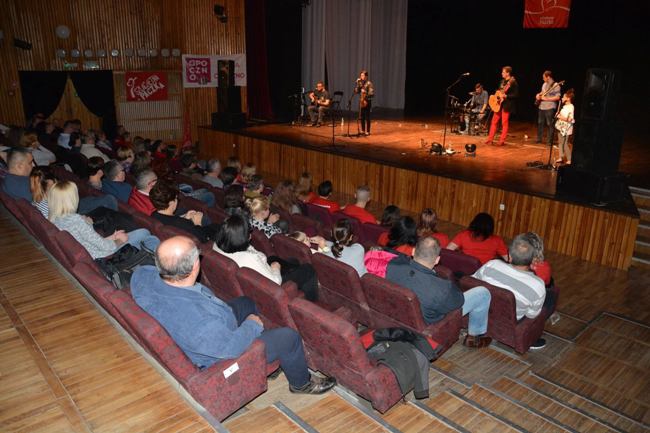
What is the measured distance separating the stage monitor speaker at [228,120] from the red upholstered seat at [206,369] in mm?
10714

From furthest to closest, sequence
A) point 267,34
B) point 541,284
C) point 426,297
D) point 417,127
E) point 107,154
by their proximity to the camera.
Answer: point 267,34, point 417,127, point 107,154, point 541,284, point 426,297

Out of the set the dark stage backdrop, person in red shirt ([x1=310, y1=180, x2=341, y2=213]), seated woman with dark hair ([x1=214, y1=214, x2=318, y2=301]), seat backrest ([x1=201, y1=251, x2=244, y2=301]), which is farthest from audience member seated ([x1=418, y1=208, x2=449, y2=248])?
the dark stage backdrop

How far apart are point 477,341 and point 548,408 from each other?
74 centimetres

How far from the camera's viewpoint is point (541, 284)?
370cm

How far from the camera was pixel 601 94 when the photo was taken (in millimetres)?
6637

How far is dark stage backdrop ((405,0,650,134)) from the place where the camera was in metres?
11.7

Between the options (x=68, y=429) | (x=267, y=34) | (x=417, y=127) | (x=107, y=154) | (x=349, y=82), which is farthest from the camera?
(x=349, y=82)

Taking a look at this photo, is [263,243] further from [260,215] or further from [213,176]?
[213,176]

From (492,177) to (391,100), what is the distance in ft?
34.4

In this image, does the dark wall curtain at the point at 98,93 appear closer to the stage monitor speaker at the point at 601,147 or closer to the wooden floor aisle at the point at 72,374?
the wooden floor aisle at the point at 72,374

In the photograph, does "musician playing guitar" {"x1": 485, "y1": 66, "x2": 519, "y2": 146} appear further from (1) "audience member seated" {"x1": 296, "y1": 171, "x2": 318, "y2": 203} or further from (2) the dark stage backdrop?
(1) "audience member seated" {"x1": 296, "y1": 171, "x2": 318, "y2": 203}

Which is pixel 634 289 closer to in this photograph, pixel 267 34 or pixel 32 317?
pixel 32 317

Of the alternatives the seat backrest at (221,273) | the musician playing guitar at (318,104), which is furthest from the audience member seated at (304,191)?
the musician playing guitar at (318,104)

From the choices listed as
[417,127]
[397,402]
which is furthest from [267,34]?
[397,402]
